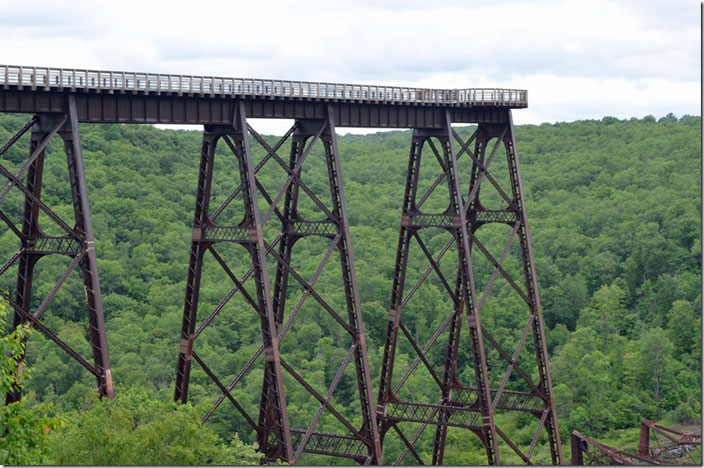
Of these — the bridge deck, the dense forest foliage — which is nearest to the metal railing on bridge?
the bridge deck

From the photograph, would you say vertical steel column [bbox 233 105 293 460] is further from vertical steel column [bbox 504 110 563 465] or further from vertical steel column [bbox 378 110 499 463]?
vertical steel column [bbox 504 110 563 465]

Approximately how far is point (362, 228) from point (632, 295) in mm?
23016

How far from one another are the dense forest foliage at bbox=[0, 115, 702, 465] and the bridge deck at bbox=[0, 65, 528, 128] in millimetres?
22394

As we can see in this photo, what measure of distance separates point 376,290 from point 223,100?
56.8 metres

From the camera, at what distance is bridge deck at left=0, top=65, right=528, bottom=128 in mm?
28172

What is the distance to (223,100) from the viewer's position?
32219 mm

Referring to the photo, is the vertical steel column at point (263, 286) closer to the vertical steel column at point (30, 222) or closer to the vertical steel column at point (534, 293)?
the vertical steel column at point (30, 222)

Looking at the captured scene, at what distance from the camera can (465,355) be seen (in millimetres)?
82125

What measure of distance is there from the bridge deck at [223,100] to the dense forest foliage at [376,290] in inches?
882

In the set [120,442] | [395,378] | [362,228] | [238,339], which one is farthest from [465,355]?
[120,442]

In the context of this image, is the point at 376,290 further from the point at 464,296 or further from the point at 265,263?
the point at 265,263

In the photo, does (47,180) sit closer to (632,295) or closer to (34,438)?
(632,295)

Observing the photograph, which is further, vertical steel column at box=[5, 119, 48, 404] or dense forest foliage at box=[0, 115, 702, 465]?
dense forest foliage at box=[0, 115, 702, 465]

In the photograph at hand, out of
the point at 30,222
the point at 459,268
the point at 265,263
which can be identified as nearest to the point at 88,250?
the point at 30,222
